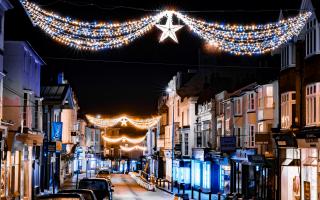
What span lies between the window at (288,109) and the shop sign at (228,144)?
922 centimetres

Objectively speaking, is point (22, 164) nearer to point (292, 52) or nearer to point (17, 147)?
point (17, 147)

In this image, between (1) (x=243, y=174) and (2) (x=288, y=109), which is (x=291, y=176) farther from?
(1) (x=243, y=174)

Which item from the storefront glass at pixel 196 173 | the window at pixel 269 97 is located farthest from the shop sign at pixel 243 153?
the storefront glass at pixel 196 173

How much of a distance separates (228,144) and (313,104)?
15567 millimetres

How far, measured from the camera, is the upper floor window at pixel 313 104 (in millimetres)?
32500

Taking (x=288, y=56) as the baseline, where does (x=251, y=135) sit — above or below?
below

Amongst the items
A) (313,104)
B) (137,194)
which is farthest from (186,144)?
(313,104)

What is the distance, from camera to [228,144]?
48.4m

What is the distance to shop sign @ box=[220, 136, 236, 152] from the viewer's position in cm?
4794

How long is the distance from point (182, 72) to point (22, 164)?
42390mm

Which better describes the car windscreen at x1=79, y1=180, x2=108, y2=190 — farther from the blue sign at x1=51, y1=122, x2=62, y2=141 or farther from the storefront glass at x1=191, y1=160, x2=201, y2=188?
the storefront glass at x1=191, y1=160, x2=201, y2=188

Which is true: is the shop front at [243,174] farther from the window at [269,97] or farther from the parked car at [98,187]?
the parked car at [98,187]

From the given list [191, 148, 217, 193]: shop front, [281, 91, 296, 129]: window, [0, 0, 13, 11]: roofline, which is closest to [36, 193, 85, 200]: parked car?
[0, 0, 13, 11]: roofline

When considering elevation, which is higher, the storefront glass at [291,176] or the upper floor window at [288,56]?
the upper floor window at [288,56]
